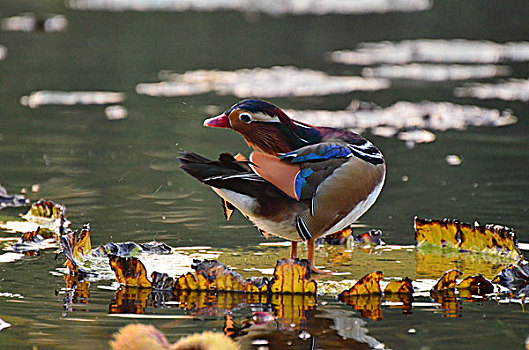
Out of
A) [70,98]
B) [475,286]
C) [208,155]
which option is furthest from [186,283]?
[70,98]

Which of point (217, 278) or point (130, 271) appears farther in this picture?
point (130, 271)

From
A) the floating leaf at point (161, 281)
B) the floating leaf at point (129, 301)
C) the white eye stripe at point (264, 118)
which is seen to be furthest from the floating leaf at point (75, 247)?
the white eye stripe at point (264, 118)

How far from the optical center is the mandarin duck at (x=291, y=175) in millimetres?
6375

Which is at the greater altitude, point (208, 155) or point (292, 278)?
point (208, 155)

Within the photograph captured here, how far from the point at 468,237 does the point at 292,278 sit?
1.85m

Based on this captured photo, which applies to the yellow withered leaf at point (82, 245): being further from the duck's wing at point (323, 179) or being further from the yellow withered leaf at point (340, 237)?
the yellow withered leaf at point (340, 237)

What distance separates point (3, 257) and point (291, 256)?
1.99 metres

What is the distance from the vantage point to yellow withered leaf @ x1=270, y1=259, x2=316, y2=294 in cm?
615

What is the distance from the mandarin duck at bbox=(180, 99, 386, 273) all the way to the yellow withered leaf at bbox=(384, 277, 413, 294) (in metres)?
0.61

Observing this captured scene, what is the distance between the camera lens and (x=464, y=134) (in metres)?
12.8

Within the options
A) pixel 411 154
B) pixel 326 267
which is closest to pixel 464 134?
pixel 411 154

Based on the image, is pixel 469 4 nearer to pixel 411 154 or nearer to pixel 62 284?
pixel 411 154

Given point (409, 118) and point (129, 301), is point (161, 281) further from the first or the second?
point (409, 118)

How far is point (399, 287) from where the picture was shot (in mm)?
6203
